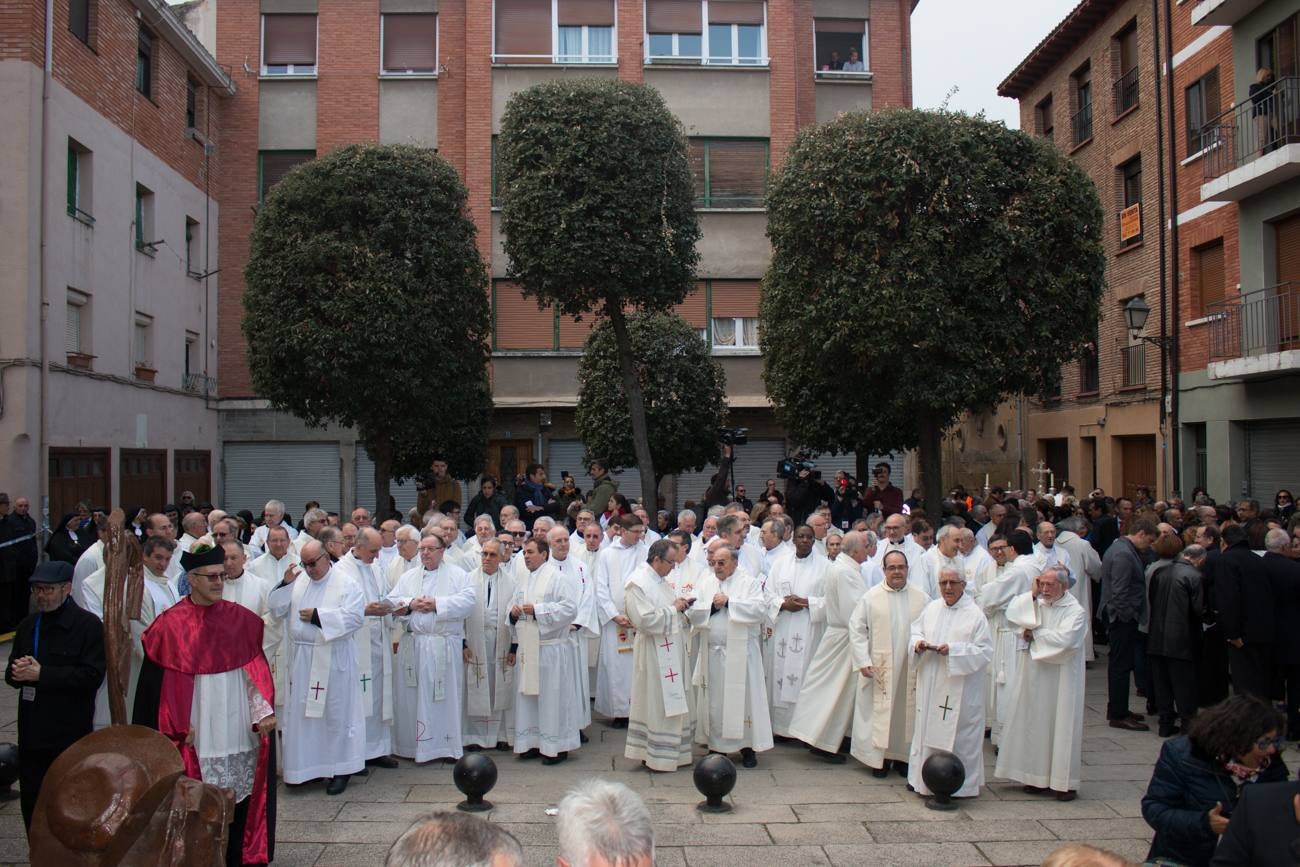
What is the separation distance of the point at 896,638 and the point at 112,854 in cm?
591

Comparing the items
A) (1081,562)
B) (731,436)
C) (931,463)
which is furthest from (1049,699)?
(731,436)

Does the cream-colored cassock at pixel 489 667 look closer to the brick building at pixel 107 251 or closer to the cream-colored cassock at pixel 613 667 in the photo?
the cream-colored cassock at pixel 613 667

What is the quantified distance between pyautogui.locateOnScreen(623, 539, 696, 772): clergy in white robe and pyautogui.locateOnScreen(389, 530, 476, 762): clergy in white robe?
58.7 inches

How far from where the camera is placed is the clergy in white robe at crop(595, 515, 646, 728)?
32.7 feet

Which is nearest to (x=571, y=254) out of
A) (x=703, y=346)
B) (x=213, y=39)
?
(x=703, y=346)

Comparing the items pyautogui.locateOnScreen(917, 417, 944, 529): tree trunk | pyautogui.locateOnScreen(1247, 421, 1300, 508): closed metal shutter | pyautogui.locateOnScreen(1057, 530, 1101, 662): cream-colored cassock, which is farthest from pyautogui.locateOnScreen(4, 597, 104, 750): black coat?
pyautogui.locateOnScreen(1247, 421, 1300, 508): closed metal shutter

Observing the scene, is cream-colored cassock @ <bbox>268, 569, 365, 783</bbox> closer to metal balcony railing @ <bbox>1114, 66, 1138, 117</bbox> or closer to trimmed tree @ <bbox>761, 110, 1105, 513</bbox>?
trimmed tree @ <bbox>761, 110, 1105, 513</bbox>

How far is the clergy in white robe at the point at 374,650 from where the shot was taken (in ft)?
27.8

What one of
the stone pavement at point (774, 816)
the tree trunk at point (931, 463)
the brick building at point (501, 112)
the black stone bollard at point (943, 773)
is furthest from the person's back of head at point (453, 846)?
the brick building at point (501, 112)

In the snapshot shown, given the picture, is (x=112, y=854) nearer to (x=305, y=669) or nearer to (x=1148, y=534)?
(x=305, y=669)

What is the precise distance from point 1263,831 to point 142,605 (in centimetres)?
748

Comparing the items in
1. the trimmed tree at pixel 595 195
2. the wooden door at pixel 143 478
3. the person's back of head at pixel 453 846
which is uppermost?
the trimmed tree at pixel 595 195

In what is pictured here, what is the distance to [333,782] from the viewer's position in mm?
8070

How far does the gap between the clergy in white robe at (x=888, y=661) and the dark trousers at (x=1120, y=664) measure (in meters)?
2.86
